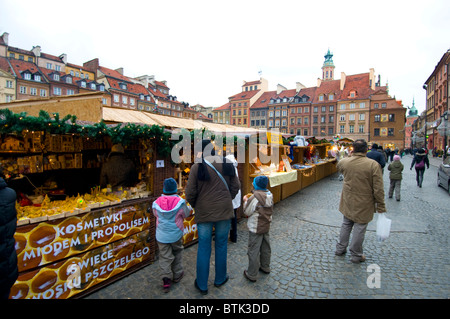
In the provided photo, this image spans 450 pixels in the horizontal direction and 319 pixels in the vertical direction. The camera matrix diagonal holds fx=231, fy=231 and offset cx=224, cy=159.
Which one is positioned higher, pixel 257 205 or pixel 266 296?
pixel 257 205

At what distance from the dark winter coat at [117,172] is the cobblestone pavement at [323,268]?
64.2 inches

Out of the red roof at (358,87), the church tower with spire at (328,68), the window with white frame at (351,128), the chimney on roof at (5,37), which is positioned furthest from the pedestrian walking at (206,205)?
the church tower with spire at (328,68)

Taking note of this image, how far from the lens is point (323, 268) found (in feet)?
12.9

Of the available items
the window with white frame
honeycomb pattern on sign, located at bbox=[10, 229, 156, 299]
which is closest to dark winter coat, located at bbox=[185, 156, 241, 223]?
honeycomb pattern on sign, located at bbox=[10, 229, 156, 299]

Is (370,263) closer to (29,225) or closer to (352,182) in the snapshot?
(352,182)

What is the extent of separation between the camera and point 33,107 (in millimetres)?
5070

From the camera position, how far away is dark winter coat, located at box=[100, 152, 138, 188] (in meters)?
4.36

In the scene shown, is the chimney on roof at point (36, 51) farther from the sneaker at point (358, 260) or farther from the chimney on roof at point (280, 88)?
the sneaker at point (358, 260)

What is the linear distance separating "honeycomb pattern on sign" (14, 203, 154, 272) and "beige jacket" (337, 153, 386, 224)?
3.72 meters
